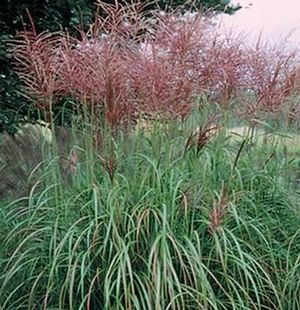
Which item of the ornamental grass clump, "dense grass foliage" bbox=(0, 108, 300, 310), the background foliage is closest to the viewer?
"dense grass foliage" bbox=(0, 108, 300, 310)

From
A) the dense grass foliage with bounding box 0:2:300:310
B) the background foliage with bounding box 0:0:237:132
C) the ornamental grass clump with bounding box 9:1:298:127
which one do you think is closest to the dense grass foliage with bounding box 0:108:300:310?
the dense grass foliage with bounding box 0:2:300:310

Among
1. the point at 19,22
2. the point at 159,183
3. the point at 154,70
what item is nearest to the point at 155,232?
the point at 159,183

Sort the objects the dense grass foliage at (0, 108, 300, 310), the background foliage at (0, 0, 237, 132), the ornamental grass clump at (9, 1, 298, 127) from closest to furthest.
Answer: the dense grass foliage at (0, 108, 300, 310), the ornamental grass clump at (9, 1, 298, 127), the background foliage at (0, 0, 237, 132)

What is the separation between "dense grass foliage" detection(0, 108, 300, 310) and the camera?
244 centimetres

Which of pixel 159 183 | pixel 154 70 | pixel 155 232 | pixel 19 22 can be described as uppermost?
pixel 154 70

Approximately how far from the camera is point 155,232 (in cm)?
254

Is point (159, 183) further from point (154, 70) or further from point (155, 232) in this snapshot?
point (154, 70)

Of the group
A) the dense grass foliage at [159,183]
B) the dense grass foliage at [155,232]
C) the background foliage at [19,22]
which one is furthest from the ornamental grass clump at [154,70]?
the background foliage at [19,22]

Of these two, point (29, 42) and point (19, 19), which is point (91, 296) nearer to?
point (29, 42)

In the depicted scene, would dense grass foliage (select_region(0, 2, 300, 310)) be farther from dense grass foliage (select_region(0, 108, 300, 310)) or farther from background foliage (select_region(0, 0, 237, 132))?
background foliage (select_region(0, 0, 237, 132))

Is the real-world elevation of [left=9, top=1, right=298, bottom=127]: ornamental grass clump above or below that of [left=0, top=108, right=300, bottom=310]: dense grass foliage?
above

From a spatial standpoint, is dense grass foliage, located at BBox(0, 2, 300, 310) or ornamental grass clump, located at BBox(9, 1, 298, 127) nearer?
dense grass foliage, located at BBox(0, 2, 300, 310)

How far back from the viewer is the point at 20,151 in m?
3.62

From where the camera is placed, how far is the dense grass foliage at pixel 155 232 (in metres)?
2.44
